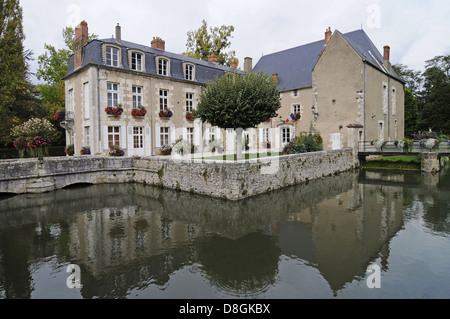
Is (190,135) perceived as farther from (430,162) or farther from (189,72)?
(430,162)

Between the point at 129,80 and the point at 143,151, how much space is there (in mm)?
3818

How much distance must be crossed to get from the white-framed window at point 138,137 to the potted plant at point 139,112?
75 centimetres

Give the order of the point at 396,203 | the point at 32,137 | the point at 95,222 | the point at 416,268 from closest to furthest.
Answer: the point at 416,268, the point at 95,222, the point at 396,203, the point at 32,137

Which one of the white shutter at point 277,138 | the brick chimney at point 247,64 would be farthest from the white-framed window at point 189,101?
the brick chimney at point 247,64

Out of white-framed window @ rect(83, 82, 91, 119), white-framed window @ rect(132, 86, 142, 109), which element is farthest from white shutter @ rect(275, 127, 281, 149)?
white-framed window @ rect(83, 82, 91, 119)

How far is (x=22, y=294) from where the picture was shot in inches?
160

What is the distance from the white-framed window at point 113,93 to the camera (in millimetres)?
14609

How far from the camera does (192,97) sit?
59.6 ft

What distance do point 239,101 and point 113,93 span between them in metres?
7.41

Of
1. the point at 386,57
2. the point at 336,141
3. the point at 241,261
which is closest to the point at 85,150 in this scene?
the point at 241,261

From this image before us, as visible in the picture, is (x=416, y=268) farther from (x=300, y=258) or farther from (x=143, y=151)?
(x=143, y=151)

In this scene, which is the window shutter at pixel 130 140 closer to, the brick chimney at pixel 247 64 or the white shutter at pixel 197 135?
the white shutter at pixel 197 135

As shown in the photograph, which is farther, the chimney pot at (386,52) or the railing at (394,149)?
A: the chimney pot at (386,52)
